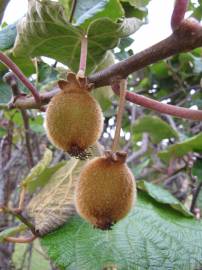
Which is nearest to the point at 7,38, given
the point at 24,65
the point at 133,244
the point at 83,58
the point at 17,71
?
the point at 24,65

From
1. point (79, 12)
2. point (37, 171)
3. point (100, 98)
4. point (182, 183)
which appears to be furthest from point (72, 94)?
point (182, 183)

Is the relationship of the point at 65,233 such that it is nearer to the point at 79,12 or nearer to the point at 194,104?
the point at 79,12

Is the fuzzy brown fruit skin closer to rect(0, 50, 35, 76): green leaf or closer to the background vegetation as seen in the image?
the background vegetation

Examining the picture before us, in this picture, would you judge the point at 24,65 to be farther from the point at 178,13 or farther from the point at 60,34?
the point at 178,13

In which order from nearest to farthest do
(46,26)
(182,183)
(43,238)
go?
(46,26)
(43,238)
(182,183)

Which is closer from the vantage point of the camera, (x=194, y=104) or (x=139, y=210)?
(x=139, y=210)

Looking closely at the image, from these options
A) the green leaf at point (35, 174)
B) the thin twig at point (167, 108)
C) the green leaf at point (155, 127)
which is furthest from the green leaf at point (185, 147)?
the thin twig at point (167, 108)
